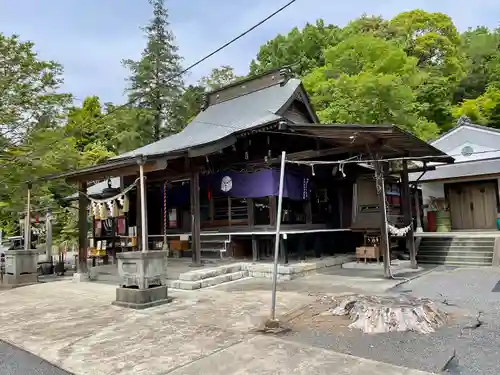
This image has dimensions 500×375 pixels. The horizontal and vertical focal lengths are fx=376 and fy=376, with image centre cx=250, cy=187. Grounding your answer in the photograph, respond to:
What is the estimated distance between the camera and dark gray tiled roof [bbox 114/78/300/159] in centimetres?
1262

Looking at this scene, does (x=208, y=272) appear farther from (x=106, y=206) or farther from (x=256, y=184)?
(x=106, y=206)

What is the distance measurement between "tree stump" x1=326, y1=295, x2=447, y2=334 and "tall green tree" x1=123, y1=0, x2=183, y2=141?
2450 centimetres

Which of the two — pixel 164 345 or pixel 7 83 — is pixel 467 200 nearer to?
pixel 164 345

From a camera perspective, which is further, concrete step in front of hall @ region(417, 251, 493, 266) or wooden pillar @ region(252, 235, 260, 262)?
wooden pillar @ region(252, 235, 260, 262)

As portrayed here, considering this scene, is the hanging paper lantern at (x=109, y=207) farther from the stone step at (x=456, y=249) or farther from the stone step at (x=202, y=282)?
the stone step at (x=456, y=249)

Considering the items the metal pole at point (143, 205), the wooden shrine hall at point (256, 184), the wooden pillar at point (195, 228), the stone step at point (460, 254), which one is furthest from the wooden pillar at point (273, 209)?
the stone step at point (460, 254)

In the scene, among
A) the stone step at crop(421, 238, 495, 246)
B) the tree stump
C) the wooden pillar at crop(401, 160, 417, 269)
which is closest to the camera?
the tree stump

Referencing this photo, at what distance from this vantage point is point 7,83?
1330cm

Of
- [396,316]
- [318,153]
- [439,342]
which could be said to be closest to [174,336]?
[396,316]

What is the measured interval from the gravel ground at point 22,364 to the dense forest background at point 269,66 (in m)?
7.41

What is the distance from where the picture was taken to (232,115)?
47.4ft

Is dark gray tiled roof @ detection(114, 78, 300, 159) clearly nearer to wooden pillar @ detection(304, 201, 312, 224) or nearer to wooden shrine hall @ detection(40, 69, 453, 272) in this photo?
wooden shrine hall @ detection(40, 69, 453, 272)

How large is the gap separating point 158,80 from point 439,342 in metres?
27.3

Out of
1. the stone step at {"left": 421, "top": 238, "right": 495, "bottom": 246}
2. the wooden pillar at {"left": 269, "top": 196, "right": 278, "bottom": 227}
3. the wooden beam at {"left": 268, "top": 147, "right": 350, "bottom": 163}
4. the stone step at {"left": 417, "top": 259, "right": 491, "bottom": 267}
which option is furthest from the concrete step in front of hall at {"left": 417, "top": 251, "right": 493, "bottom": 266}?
the wooden beam at {"left": 268, "top": 147, "right": 350, "bottom": 163}
